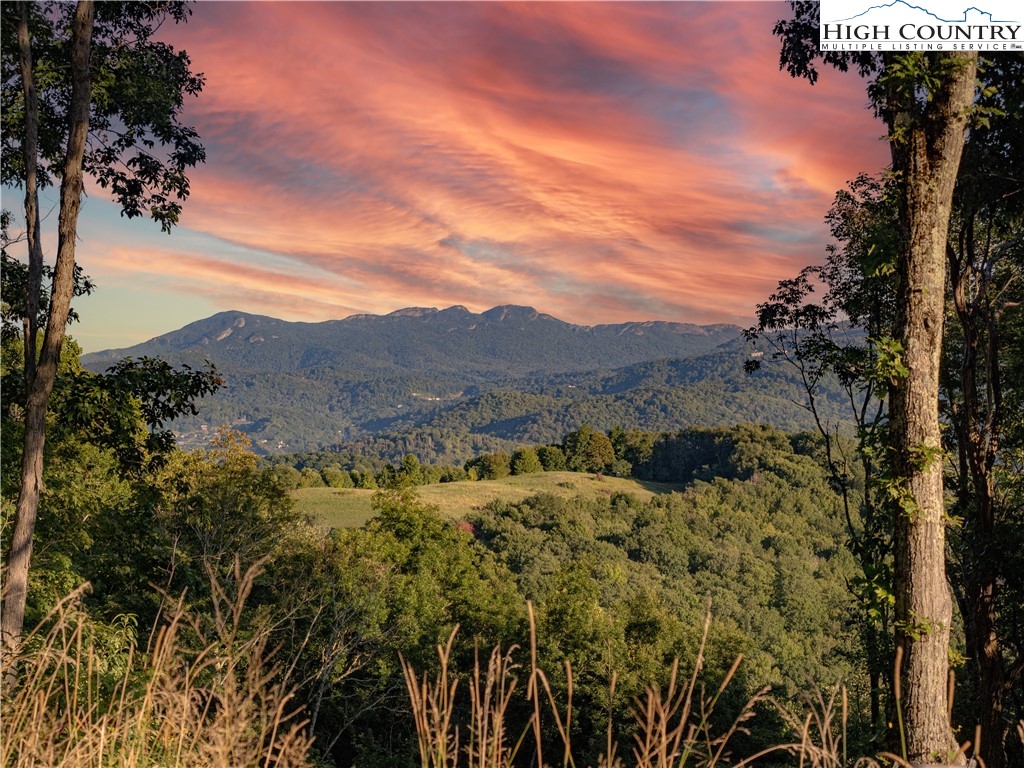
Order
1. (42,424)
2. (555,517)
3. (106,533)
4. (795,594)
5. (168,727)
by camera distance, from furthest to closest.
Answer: (555,517) → (795,594) → (106,533) → (42,424) → (168,727)

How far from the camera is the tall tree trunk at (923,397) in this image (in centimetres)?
442

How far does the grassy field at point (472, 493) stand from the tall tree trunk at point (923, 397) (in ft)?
155

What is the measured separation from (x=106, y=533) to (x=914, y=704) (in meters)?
12.9

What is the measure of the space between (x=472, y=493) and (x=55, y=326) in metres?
64.0

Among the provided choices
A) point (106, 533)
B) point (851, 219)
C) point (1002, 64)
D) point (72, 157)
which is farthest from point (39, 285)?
point (851, 219)

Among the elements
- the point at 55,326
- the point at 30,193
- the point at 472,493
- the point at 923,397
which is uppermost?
the point at 30,193

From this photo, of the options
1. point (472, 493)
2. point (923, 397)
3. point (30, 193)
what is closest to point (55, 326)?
point (30, 193)

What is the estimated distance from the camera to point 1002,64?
277 inches

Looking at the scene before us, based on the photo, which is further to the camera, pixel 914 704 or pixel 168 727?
pixel 914 704

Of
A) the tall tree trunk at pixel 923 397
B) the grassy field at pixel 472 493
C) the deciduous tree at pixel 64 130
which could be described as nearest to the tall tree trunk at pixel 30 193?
the deciduous tree at pixel 64 130

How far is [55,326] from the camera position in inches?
278

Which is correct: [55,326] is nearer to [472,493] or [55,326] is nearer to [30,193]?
[30,193]

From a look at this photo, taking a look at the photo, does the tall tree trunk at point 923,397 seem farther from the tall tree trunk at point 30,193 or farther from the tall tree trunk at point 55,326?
the tall tree trunk at point 30,193

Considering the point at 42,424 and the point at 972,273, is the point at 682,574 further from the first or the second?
the point at 42,424
